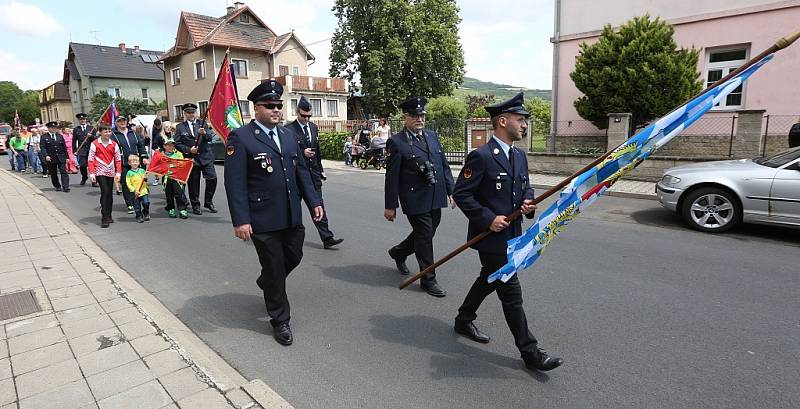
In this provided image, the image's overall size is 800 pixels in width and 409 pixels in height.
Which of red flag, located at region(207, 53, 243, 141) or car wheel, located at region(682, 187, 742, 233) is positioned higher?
red flag, located at region(207, 53, 243, 141)

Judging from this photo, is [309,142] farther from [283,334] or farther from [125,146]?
[125,146]

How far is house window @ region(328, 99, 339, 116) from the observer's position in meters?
39.5

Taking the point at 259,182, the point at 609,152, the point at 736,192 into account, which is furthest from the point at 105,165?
the point at 736,192

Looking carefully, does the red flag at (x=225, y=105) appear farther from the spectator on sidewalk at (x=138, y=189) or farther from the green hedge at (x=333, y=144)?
the green hedge at (x=333, y=144)

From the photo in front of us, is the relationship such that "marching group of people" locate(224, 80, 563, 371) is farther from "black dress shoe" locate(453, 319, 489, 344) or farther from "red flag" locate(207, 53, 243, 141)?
"red flag" locate(207, 53, 243, 141)

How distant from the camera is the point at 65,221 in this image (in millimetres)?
8469

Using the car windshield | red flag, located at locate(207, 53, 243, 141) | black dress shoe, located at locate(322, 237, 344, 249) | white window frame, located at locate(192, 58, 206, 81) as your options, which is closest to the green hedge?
red flag, located at locate(207, 53, 243, 141)

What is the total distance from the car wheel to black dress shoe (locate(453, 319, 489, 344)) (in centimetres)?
515

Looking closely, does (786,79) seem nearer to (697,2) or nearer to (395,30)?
(697,2)

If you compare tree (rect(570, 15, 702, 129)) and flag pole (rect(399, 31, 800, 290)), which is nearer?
flag pole (rect(399, 31, 800, 290))

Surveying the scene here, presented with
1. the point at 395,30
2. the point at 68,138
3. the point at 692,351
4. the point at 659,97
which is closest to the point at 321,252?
the point at 692,351

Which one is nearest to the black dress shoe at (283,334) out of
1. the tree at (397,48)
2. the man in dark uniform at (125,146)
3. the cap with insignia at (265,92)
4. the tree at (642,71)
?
the cap with insignia at (265,92)

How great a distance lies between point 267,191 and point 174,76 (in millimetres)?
41589

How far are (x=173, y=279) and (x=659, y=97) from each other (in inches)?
489
